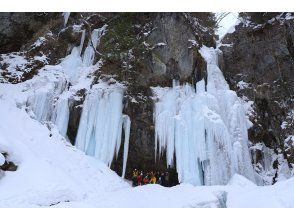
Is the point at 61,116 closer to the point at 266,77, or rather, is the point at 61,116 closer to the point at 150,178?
the point at 150,178

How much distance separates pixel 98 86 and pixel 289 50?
8618 mm

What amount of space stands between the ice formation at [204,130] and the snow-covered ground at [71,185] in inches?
48.9

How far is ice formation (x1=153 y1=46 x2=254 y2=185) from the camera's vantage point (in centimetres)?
1527

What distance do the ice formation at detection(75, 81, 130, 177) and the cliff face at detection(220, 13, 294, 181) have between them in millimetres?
5216

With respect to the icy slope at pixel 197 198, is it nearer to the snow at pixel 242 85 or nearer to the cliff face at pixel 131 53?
the cliff face at pixel 131 53

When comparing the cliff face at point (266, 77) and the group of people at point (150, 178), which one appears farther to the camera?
the cliff face at point (266, 77)

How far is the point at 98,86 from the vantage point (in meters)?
17.3

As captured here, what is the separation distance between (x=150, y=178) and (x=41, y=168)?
605 centimetres

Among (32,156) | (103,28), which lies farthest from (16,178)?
(103,28)

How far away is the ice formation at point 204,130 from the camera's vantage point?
15.3m

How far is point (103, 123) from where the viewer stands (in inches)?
645

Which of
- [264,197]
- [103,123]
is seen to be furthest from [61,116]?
[264,197]

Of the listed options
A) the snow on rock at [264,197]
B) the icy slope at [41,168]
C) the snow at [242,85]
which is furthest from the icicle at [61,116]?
the snow at [242,85]

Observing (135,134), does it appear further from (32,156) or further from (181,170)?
(32,156)
